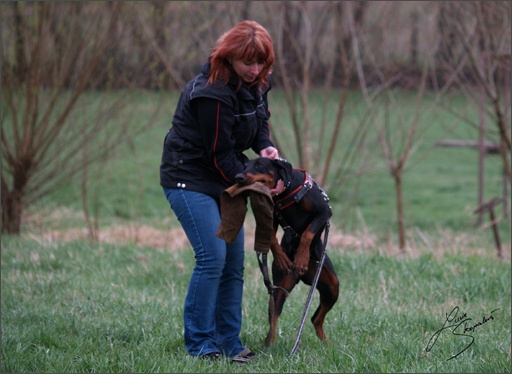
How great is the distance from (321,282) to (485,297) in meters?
2.31

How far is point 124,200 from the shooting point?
48.9ft

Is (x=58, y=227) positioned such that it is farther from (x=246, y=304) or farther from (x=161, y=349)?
(x=161, y=349)

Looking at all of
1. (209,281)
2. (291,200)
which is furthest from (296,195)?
(209,281)

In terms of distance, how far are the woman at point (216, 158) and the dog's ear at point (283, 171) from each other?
220 millimetres

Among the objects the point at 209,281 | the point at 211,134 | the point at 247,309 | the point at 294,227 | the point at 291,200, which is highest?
the point at 211,134

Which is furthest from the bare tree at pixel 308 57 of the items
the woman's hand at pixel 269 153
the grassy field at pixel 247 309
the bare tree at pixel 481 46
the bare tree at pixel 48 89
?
the woman's hand at pixel 269 153

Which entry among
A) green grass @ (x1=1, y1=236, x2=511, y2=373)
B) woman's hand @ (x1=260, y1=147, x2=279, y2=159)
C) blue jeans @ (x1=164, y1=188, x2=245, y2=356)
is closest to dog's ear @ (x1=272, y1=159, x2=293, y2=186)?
woman's hand @ (x1=260, y1=147, x2=279, y2=159)

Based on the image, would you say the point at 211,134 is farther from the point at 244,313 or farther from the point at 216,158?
the point at 244,313

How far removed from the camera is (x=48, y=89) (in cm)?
986

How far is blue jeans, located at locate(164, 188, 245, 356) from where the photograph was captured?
443 cm

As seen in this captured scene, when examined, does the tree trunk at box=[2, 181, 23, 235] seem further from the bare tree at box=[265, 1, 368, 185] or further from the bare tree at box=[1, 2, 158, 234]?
the bare tree at box=[265, 1, 368, 185]

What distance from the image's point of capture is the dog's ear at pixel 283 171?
426 centimetres

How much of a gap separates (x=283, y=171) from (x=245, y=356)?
121 centimetres

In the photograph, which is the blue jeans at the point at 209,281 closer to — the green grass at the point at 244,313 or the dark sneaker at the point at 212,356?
the dark sneaker at the point at 212,356
